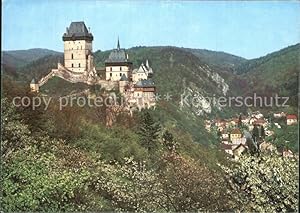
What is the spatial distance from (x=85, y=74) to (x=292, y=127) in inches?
209

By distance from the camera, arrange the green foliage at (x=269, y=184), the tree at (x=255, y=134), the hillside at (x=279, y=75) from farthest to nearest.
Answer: the tree at (x=255, y=134) < the hillside at (x=279, y=75) < the green foliage at (x=269, y=184)

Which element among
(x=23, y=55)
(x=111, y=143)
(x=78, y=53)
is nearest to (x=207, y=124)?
(x=111, y=143)

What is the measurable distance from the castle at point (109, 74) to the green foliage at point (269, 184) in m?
3.48

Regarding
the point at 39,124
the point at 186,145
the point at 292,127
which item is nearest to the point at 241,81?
the point at 186,145

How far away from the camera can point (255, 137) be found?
22.6ft

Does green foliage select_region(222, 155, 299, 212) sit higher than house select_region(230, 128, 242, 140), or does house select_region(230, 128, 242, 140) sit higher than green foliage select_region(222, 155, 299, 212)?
house select_region(230, 128, 242, 140)

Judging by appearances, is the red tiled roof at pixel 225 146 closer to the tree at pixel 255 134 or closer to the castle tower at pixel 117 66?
the tree at pixel 255 134

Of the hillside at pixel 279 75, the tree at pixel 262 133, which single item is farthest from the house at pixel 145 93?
the tree at pixel 262 133

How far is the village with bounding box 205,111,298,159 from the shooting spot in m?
6.39

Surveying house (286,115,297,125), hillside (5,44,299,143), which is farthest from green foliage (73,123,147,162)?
house (286,115,297,125)

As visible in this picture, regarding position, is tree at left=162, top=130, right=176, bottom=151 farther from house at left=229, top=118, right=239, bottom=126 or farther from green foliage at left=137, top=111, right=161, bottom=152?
house at left=229, top=118, right=239, bottom=126

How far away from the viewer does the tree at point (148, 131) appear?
305 inches

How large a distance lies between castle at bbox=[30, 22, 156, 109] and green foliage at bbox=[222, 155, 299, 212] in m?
3.48

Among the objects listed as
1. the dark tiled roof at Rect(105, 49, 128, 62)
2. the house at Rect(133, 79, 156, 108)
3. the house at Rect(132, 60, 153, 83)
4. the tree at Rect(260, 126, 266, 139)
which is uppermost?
the dark tiled roof at Rect(105, 49, 128, 62)
